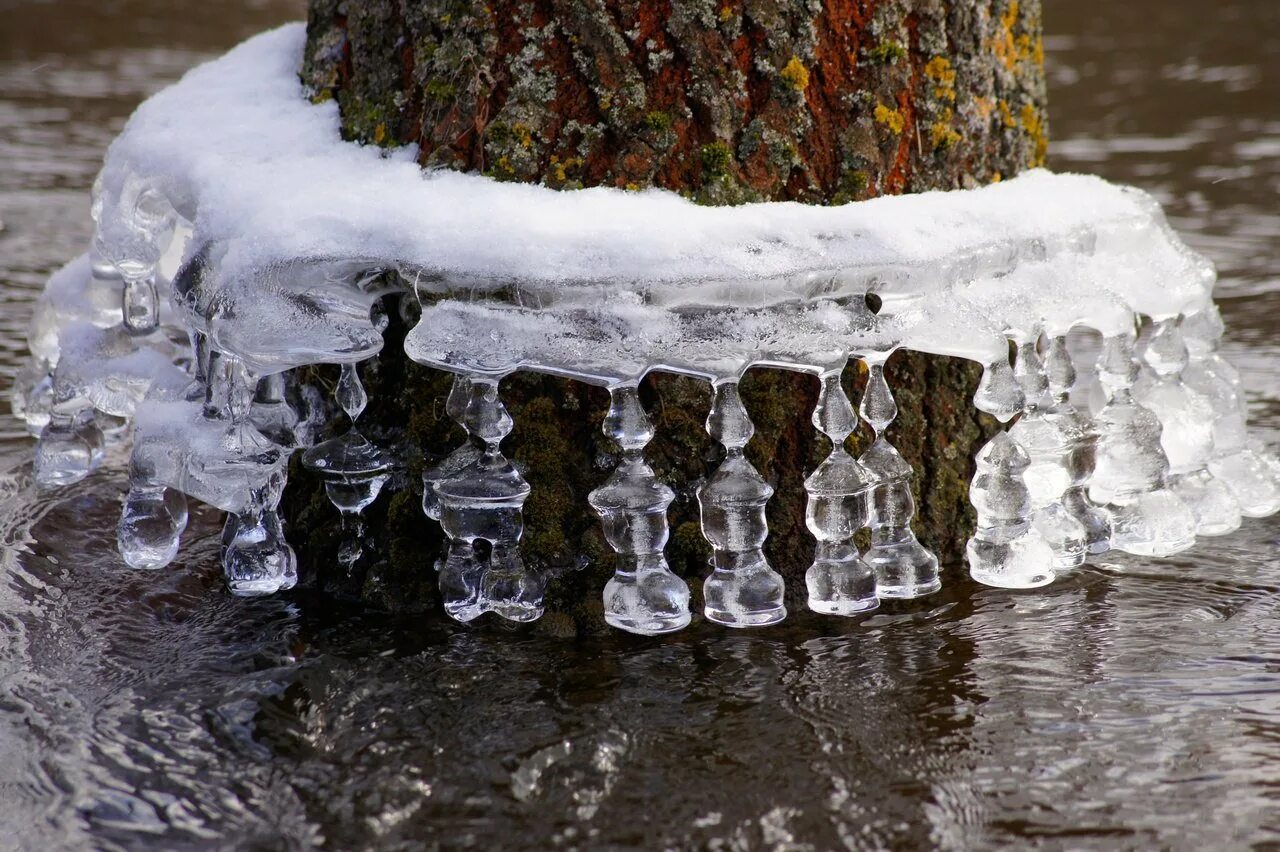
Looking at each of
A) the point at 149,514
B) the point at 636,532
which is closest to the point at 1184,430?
the point at 636,532

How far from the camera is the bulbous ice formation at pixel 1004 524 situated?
2.12 metres

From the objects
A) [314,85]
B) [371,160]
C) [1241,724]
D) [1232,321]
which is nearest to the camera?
[1241,724]

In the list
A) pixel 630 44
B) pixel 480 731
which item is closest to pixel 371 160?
pixel 630 44

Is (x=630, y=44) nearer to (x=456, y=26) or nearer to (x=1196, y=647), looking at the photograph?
(x=456, y=26)

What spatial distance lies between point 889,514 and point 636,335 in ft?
1.63

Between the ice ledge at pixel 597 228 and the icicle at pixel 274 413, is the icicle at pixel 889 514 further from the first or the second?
the icicle at pixel 274 413

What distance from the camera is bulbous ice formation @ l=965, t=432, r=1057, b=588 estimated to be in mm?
2121

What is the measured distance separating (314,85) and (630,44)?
623 mm

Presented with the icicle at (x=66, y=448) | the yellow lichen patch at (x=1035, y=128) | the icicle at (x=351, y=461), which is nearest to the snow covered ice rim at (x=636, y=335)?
the icicle at (x=351, y=461)

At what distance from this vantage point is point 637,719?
1.81 m

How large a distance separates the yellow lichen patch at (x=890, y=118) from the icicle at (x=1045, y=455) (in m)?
0.39

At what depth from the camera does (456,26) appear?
2.07m

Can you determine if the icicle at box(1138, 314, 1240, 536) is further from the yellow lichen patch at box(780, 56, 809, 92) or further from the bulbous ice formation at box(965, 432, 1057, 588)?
the yellow lichen patch at box(780, 56, 809, 92)

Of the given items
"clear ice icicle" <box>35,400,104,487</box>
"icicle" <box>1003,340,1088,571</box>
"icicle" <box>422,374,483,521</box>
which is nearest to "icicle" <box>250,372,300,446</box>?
"icicle" <box>422,374,483,521</box>
